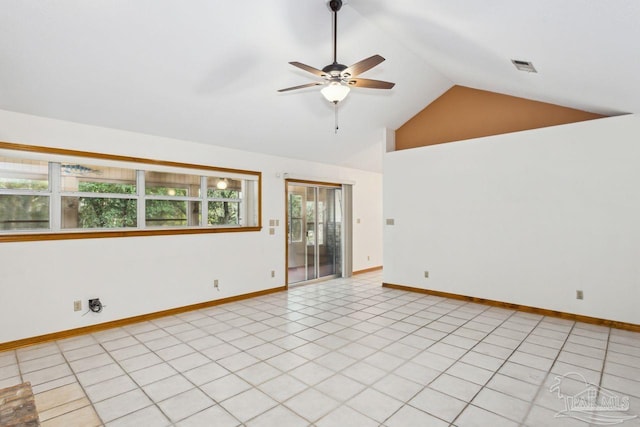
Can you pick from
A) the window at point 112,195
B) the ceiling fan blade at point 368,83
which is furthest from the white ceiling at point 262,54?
the ceiling fan blade at point 368,83

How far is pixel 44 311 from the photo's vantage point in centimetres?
361

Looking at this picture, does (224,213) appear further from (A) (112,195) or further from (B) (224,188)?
(A) (112,195)

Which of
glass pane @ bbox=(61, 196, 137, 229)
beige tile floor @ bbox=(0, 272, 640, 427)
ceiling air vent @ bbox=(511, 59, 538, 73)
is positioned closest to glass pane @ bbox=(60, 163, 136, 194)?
glass pane @ bbox=(61, 196, 137, 229)

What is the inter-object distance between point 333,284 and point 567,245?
389cm

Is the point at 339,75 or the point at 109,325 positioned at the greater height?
the point at 339,75

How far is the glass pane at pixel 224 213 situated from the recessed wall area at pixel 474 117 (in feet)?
10.7

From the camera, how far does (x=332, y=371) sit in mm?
2969

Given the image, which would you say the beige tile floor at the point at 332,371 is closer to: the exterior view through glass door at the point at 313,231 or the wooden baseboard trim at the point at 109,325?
the wooden baseboard trim at the point at 109,325

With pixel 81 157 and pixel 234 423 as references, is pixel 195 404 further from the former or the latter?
pixel 81 157

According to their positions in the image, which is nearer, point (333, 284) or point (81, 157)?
point (81, 157)

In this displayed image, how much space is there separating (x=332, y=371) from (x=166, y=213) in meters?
3.25

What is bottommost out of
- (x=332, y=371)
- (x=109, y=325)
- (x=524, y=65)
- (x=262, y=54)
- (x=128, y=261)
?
(x=332, y=371)

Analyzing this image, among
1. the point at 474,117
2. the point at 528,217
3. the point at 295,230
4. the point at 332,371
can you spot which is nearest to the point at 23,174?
the point at 332,371

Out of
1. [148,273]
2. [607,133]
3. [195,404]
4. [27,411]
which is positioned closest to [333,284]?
[148,273]
